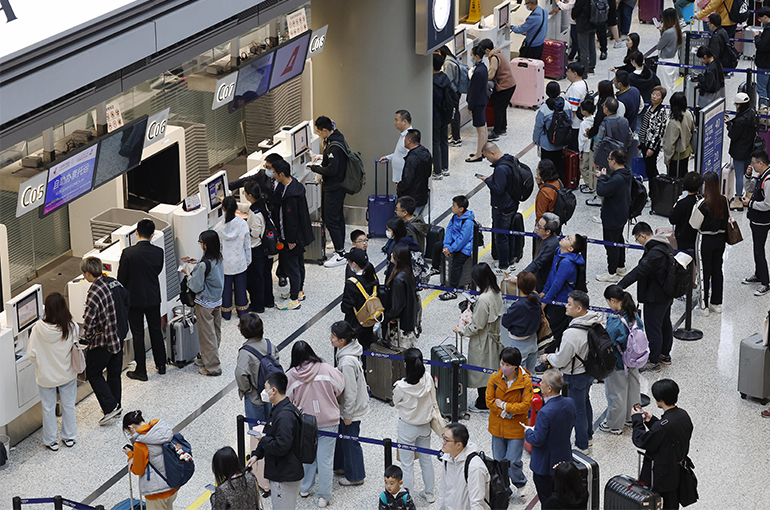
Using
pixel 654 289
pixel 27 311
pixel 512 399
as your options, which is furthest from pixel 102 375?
pixel 654 289

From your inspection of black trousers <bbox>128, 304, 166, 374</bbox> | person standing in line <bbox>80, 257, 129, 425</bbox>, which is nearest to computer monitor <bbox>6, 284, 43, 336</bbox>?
person standing in line <bbox>80, 257, 129, 425</bbox>

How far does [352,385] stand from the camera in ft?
27.3

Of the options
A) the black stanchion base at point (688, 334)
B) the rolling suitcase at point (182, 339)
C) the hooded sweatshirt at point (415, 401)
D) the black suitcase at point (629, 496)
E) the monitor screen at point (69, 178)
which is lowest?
the black stanchion base at point (688, 334)

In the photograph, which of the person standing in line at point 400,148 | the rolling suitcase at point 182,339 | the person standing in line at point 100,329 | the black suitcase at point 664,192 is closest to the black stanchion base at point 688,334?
the black suitcase at point 664,192

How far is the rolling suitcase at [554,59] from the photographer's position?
18938 millimetres

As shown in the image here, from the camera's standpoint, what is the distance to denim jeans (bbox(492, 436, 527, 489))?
847 centimetres

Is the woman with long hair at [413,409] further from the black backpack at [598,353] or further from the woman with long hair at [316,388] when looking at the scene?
the black backpack at [598,353]

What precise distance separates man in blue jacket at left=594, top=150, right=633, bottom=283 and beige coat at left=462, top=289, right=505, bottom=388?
10.1 ft

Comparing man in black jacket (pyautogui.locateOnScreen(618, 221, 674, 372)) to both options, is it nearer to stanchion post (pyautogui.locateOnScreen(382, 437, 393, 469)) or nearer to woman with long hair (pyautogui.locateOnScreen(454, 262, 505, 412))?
woman with long hair (pyautogui.locateOnScreen(454, 262, 505, 412))

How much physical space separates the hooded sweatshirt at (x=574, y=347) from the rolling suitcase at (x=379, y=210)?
5145 mm

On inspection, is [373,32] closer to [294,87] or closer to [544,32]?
[294,87]

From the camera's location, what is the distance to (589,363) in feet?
28.7

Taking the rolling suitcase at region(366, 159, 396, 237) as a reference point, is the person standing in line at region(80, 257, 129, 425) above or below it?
above

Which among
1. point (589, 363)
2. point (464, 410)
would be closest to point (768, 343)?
point (589, 363)
